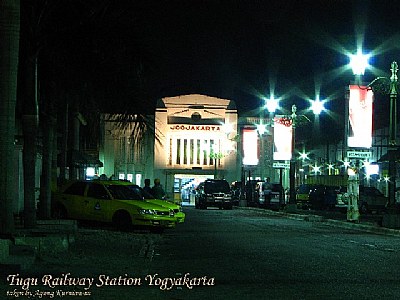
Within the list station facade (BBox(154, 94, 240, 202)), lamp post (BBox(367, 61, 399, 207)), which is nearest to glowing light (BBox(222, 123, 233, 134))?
station facade (BBox(154, 94, 240, 202))

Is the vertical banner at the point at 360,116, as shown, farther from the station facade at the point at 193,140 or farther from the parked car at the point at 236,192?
the station facade at the point at 193,140

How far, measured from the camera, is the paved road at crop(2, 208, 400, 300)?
11.8 meters

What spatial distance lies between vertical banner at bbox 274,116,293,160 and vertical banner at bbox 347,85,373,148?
1432 cm

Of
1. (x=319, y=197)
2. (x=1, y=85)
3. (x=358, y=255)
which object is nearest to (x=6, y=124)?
(x=1, y=85)

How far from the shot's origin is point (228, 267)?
50.4ft

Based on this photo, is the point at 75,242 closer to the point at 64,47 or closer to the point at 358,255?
the point at 64,47

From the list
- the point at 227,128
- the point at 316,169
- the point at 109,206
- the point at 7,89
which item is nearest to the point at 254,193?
the point at 227,128

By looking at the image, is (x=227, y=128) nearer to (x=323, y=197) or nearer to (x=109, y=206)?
(x=323, y=197)

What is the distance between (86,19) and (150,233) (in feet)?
33.8

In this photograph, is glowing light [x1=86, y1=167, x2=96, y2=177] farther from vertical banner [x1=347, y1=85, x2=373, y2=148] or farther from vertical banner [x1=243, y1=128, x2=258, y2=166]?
vertical banner [x1=347, y1=85, x2=373, y2=148]

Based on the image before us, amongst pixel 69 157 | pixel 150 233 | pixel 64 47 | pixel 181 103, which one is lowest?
pixel 150 233

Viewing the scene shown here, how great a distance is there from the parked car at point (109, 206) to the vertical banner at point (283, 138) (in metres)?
21.6

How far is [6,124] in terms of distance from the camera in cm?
1432

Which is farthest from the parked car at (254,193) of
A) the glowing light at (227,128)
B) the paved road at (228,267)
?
the paved road at (228,267)
